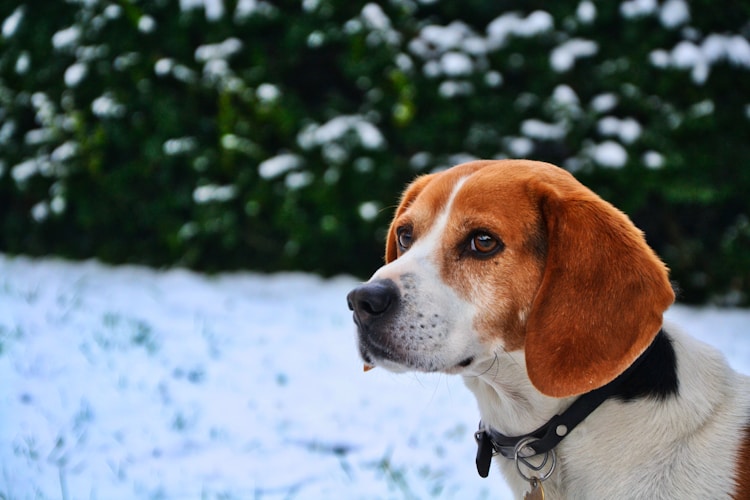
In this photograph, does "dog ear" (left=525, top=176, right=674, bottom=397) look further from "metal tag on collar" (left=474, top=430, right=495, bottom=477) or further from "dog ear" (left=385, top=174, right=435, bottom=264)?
"dog ear" (left=385, top=174, right=435, bottom=264)

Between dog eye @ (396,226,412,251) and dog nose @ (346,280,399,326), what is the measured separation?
0.48 m

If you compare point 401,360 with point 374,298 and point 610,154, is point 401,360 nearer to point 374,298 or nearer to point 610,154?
point 374,298

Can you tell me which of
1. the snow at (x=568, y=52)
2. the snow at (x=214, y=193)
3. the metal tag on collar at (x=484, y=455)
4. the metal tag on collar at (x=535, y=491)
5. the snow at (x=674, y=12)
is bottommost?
the snow at (x=214, y=193)

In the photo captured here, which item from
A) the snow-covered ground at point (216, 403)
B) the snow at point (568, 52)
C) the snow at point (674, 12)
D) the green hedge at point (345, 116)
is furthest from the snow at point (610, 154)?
the snow-covered ground at point (216, 403)

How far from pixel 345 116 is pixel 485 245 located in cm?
401

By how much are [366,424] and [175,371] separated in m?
1.33

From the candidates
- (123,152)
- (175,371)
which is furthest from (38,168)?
(175,371)

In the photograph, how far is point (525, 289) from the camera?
2.17m

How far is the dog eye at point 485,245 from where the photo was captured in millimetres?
2207

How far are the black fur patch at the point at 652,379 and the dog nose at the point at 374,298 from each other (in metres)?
0.70

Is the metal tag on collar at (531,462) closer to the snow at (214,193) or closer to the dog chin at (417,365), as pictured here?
the dog chin at (417,365)

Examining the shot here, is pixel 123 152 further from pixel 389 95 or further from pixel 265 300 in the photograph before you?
pixel 389 95

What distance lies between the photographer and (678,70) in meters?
5.50

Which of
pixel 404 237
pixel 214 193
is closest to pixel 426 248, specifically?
pixel 404 237
